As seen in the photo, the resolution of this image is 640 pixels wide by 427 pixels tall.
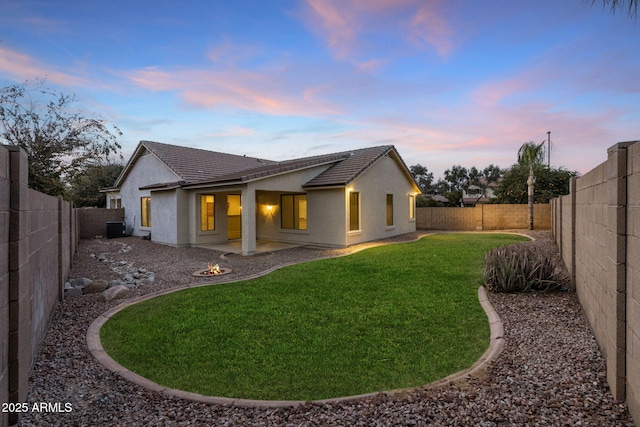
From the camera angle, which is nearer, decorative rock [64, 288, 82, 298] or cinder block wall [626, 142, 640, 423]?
cinder block wall [626, 142, 640, 423]

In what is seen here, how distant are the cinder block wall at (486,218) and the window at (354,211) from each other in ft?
31.2

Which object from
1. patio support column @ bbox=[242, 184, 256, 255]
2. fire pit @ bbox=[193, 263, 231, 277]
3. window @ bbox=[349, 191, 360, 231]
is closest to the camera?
fire pit @ bbox=[193, 263, 231, 277]

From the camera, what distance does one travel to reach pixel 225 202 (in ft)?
55.3

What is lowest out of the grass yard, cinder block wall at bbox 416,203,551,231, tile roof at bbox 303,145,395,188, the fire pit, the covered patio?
the grass yard

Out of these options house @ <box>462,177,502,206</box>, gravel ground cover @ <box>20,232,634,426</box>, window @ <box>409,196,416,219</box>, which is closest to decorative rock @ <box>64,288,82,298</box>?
gravel ground cover @ <box>20,232,634,426</box>

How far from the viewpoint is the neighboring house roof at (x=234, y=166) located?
47.4 ft

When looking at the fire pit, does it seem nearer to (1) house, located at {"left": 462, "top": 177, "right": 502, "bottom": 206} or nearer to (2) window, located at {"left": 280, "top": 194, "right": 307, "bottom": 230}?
(2) window, located at {"left": 280, "top": 194, "right": 307, "bottom": 230}

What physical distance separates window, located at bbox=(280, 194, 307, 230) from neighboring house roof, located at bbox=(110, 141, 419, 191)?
1.08 metres

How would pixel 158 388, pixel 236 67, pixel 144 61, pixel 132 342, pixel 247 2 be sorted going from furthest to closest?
pixel 236 67
pixel 144 61
pixel 247 2
pixel 132 342
pixel 158 388

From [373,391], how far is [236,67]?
13.1 meters

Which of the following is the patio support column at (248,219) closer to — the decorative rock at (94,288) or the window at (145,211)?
the decorative rock at (94,288)

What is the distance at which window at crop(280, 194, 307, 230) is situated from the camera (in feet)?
52.8

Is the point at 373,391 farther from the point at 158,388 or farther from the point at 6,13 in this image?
the point at 6,13

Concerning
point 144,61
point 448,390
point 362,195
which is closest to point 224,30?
point 144,61
